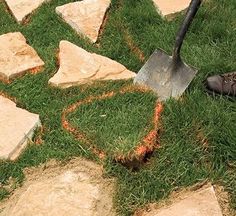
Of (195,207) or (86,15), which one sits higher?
(86,15)

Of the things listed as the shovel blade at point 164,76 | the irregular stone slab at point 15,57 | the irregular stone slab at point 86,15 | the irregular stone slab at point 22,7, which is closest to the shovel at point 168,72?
the shovel blade at point 164,76

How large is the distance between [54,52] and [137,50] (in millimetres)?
640

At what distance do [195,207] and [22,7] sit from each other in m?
2.54

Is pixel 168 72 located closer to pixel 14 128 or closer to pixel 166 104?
pixel 166 104

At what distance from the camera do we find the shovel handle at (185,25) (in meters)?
3.21

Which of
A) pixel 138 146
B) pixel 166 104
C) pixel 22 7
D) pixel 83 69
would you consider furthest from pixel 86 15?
pixel 138 146

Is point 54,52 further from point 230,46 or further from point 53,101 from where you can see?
point 230,46

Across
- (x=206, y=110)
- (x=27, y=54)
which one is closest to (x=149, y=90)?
(x=206, y=110)

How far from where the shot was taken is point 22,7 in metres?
4.41

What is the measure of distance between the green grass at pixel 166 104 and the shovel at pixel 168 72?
0.09 meters

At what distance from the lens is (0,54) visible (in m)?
3.88

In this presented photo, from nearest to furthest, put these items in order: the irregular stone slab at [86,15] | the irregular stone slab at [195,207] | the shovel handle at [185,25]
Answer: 1. the irregular stone slab at [195,207]
2. the shovel handle at [185,25]
3. the irregular stone slab at [86,15]

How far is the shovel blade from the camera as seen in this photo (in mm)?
3344

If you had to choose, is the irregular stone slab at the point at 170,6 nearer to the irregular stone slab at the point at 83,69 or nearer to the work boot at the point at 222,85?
the irregular stone slab at the point at 83,69
